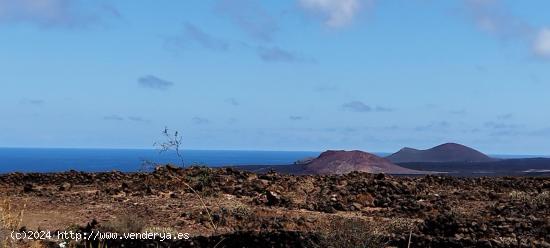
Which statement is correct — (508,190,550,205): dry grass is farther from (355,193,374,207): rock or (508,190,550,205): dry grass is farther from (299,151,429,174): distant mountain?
(299,151,429,174): distant mountain

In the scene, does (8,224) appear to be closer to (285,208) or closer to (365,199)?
(285,208)

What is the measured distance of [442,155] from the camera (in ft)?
195

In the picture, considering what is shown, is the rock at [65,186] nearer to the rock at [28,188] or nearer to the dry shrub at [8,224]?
the rock at [28,188]

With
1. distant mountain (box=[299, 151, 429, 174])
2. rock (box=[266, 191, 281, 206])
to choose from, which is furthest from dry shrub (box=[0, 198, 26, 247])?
distant mountain (box=[299, 151, 429, 174])

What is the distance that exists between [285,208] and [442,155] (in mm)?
48143

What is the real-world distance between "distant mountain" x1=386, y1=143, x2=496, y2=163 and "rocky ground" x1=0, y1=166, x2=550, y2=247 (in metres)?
39.6

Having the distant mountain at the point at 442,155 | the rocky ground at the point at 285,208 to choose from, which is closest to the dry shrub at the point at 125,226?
the rocky ground at the point at 285,208

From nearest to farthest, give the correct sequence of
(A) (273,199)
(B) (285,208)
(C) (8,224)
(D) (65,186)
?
1. (C) (8,224)
2. (B) (285,208)
3. (A) (273,199)
4. (D) (65,186)

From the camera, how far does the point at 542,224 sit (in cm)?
1118

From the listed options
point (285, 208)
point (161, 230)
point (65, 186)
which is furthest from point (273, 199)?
point (65, 186)

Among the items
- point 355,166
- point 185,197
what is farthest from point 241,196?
point 355,166

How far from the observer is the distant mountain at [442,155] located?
5903 centimetres

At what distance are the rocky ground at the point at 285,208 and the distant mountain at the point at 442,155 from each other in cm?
3964

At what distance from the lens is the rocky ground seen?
9.77m
